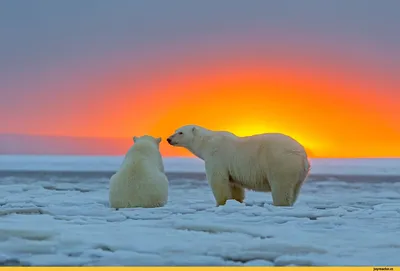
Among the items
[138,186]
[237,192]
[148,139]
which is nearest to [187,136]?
[148,139]

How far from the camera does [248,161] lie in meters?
7.82

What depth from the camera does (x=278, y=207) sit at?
7.38m

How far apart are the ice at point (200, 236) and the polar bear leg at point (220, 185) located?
0.63 metres

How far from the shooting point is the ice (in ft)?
14.2

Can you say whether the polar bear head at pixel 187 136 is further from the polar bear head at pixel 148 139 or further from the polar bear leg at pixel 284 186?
the polar bear leg at pixel 284 186

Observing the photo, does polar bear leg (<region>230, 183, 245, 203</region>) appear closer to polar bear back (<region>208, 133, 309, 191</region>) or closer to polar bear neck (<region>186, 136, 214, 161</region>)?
polar bear back (<region>208, 133, 309, 191</region>)

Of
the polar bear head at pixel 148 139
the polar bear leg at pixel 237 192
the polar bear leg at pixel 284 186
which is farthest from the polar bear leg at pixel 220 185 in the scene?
the polar bear head at pixel 148 139

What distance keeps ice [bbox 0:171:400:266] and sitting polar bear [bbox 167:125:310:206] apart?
46 centimetres

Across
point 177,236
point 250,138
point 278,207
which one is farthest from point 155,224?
point 250,138

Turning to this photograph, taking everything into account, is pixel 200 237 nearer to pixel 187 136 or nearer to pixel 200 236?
pixel 200 236

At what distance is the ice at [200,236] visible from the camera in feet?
14.2

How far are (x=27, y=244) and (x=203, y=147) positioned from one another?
156 inches

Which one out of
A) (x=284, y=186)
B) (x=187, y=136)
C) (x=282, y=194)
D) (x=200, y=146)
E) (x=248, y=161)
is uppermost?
(x=187, y=136)

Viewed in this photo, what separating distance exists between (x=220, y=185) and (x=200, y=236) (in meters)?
2.95
